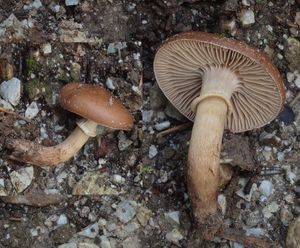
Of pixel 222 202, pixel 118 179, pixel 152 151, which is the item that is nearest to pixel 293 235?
pixel 222 202

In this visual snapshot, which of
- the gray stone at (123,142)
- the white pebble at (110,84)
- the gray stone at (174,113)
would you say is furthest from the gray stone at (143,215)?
the white pebble at (110,84)

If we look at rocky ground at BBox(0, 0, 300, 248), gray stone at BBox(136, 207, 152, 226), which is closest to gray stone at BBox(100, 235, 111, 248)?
rocky ground at BBox(0, 0, 300, 248)

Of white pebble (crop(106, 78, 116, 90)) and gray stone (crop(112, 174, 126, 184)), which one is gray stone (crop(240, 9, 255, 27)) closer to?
white pebble (crop(106, 78, 116, 90))

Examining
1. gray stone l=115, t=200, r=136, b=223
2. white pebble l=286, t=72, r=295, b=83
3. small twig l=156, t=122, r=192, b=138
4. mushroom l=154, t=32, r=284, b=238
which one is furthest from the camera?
white pebble l=286, t=72, r=295, b=83

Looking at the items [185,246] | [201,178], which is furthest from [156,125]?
[185,246]

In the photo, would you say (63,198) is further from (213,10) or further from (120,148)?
(213,10)

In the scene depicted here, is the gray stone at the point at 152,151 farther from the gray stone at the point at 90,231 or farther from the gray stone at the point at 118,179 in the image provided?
the gray stone at the point at 90,231

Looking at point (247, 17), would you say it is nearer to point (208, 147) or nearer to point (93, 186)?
point (208, 147)
